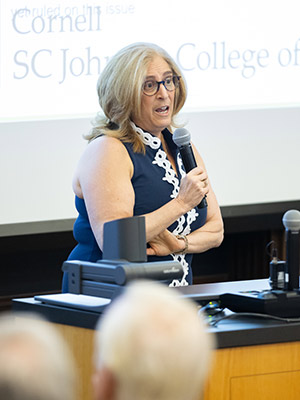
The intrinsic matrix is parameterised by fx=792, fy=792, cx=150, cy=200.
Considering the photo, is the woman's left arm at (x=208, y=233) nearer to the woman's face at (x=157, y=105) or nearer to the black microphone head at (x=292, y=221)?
the woman's face at (x=157, y=105)

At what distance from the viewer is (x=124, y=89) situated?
2615 millimetres

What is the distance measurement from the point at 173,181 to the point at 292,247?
2.02 feet

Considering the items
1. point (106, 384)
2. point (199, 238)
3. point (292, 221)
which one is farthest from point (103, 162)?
point (106, 384)

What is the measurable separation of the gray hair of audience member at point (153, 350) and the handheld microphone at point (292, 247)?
1215 millimetres

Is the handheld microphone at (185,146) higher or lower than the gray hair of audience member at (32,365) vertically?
higher

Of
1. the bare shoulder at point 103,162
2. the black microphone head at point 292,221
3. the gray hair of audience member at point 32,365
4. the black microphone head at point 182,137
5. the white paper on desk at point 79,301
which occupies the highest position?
the black microphone head at point 182,137

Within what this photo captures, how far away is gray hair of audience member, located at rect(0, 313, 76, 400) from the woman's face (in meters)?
1.76

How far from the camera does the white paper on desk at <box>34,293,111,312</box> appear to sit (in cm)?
208

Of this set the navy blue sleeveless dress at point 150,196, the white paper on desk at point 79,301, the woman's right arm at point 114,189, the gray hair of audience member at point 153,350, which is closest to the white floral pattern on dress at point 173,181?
the navy blue sleeveless dress at point 150,196

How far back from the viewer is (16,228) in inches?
147

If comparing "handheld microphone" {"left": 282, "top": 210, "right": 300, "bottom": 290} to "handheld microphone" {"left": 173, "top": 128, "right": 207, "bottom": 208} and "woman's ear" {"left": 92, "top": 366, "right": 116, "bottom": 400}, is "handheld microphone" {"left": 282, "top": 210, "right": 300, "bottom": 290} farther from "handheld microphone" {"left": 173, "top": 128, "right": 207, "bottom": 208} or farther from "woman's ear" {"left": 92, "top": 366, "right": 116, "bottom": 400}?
"woman's ear" {"left": 92, "top": 366, "right": 116, "bottom": 400}

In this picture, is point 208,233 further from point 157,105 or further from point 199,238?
point 157,105

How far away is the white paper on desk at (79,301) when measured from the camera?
208 centimetres

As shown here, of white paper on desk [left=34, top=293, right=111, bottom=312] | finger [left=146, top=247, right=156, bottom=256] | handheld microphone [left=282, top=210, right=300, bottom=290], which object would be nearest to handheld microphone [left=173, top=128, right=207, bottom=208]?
finger [left=146, top=247, right=156, bottom=256]
